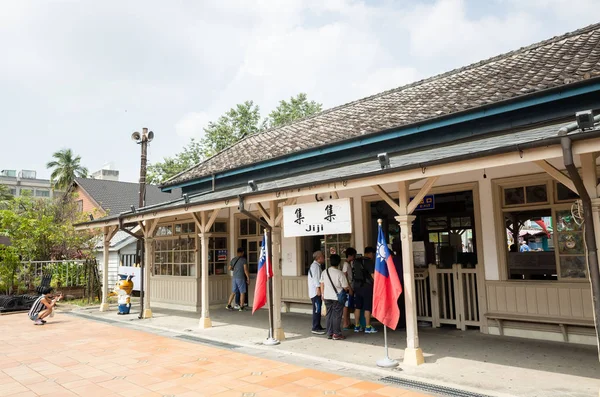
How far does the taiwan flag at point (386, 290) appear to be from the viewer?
561 cm

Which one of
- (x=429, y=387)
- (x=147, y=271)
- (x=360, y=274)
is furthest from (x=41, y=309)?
(x=429, y=387)

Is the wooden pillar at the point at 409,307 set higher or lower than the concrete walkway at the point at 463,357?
higher

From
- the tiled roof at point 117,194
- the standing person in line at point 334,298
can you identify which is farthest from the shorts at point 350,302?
the tiled roof at point 117,194

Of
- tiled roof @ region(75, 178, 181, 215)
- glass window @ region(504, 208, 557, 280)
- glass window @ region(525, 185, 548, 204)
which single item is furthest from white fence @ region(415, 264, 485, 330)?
tiled roof @ region(75, 178, 181, 215)

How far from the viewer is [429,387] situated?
4555 mm

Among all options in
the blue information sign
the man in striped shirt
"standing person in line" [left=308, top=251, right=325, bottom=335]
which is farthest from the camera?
the man in striped shirt

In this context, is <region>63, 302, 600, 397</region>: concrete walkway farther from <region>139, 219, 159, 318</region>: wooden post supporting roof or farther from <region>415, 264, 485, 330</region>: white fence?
<region>139, 219, 159, 318</region>: wooden post supporting roof

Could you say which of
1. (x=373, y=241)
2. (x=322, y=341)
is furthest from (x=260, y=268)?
(x=373, y=241)

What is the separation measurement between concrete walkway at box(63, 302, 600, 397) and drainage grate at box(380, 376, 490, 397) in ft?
0.36

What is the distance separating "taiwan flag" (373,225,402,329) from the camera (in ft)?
18.4

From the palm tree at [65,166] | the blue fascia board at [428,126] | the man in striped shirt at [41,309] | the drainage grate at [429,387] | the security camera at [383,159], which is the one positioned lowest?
the drainage grate at [429,387]

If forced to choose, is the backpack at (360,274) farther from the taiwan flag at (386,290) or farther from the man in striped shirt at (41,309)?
the man in striped shirt at (41,309)

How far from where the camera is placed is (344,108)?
12.3 meters

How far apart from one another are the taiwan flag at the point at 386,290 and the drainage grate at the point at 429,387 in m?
0.85
